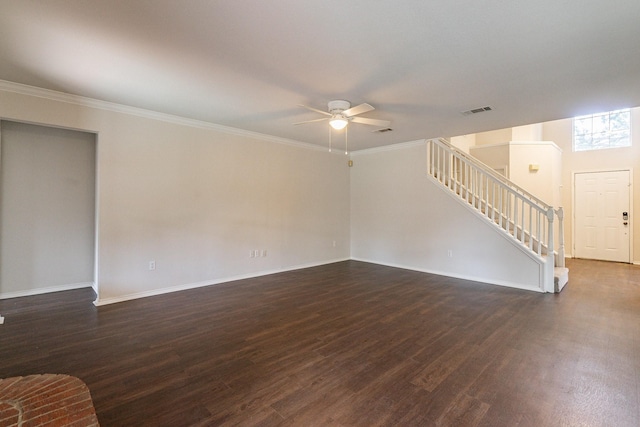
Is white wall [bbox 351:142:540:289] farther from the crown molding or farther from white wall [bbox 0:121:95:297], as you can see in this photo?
white wall [bbox 0:121:95:297]

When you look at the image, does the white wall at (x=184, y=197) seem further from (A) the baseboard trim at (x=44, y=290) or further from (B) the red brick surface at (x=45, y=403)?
(B) the red brick surface at (x=45, y=403)

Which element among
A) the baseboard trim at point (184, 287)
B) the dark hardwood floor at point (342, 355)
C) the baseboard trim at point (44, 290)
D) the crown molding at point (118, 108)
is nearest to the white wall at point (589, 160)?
the dark hardwood floor at point (342, 355)

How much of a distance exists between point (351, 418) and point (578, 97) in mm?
4330

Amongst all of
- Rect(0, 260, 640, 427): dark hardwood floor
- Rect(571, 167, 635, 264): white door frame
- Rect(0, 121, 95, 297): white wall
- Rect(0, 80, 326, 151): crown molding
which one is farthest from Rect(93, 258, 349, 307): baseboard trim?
Rect(571, 167, 635, 264): white door frame

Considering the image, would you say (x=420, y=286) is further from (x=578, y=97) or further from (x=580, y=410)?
(x=578, y=97)

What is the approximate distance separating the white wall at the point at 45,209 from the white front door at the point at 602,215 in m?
10.6

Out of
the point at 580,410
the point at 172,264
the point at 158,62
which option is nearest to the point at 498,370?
the point at 580,410

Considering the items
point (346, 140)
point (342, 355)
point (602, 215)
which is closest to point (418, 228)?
point (346, 140)

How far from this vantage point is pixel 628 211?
6562mm

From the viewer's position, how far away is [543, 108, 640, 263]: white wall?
255 inches

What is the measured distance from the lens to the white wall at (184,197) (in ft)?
12.7

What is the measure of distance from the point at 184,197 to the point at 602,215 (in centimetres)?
927

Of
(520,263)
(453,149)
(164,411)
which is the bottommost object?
A: (164,411)

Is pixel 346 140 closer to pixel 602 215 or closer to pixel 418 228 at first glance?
pixel 418 228
